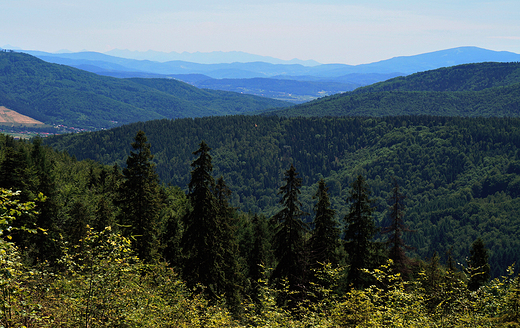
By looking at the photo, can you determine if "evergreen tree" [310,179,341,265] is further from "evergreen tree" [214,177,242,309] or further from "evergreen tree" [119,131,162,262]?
"evergreen tree" [119,131,162,262]

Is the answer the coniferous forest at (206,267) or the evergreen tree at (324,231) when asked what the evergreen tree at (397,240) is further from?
the evergreen tree at (324,231)

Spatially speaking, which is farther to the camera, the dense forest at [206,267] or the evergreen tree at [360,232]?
the evergreen tree at [360,232]

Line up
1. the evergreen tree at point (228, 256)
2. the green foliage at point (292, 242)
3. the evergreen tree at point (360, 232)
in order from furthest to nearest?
1. the evergreen tree at point (228, 256)
2. the evergreen tree at point (360, 232)
3. the green foliage at point (292, 242)

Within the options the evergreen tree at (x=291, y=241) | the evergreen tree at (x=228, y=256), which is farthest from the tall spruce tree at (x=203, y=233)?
the evergreen tree at (x=291, y=241)

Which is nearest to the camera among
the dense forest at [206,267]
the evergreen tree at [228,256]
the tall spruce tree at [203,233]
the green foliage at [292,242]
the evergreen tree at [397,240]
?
the dense forest at [206,267]

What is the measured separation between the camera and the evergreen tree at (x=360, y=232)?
102 feet

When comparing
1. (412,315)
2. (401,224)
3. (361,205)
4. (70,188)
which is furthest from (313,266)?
(70,188)

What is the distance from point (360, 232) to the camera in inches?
1228

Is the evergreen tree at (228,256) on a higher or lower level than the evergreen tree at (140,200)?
lower

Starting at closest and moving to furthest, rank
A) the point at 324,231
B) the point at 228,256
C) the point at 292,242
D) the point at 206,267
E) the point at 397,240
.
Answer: the point at 206,267
the point at 292,242
the point at 324,231
the point at 397,240
the point at 228,256

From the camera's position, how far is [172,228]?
136ft

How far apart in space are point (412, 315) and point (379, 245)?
16445 millimetres

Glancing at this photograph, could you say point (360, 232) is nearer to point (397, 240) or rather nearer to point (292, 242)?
point (397, 240)

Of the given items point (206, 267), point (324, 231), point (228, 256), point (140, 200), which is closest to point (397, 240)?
point (324, 231)
